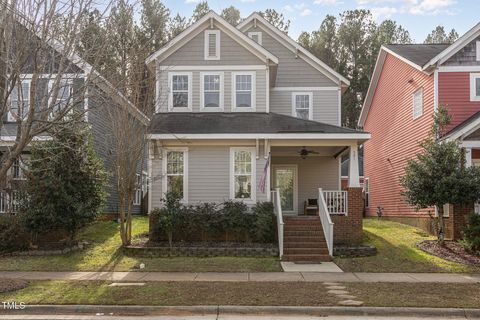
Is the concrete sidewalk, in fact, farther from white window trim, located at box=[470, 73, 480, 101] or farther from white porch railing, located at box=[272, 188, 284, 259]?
white window trim, located at box=[470, 73, 480, 101]

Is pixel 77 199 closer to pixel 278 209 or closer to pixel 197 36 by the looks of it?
pixel 278 209

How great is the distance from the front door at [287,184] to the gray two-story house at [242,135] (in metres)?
0.04

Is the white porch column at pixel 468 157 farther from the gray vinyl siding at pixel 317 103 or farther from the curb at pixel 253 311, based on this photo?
the curb at pixel 253 311

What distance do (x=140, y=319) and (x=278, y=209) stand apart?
28.1ft

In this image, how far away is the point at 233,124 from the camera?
18.2 metres

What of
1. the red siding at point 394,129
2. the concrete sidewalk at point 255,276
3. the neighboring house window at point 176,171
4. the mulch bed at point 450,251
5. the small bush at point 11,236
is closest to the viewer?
the concrete sidewalk at point 255,276

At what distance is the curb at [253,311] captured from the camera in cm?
908

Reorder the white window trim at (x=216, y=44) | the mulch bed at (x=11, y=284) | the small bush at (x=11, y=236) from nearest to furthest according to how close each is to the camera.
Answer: the mulch bed at (x=11, y=284) < the small bush at (x=11, y=236) < the white window trim at (x=216, y=44)

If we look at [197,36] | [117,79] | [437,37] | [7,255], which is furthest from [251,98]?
[437,37]

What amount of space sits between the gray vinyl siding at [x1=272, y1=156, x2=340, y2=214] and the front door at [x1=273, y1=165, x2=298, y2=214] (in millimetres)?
180

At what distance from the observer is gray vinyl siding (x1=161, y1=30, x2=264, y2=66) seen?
19484mm

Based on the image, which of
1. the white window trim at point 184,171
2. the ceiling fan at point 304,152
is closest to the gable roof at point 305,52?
the ceiling fan at point 304,152

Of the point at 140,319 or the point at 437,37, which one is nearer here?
the point at 140,319

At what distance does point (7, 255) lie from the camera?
15.7m
